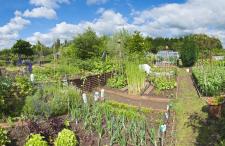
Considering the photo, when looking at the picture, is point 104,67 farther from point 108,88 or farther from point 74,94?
point 74,94

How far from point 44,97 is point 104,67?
10.4 meters

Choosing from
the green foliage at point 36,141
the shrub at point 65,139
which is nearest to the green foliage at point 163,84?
the shrub at point 65,139

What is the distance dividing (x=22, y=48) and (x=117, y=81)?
33793mm

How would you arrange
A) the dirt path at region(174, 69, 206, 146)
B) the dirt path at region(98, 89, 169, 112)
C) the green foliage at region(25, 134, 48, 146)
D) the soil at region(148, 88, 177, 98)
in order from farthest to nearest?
the soil at region(148, 88, 177, 98), the dirt path at region(98, 89, 169, 112), the dirt path at region(174, 69, 206, 146), the green foliage at region(25, 134, 48, 146)

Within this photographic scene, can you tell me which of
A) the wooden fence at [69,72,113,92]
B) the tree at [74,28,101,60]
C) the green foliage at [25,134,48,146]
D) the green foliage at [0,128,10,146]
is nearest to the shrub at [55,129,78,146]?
the green foliage at [25,134,48,146]

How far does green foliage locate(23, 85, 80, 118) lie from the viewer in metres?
8.45

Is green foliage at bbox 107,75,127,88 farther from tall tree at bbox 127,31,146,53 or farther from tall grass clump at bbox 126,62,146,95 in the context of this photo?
tall tree at bbox 127,31,146,53

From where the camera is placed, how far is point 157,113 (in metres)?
10.6

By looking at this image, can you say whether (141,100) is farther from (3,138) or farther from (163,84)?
(3,138)

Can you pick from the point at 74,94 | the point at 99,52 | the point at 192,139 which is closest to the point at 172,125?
the point at 192,139

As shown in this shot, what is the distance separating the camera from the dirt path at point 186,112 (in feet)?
26.9

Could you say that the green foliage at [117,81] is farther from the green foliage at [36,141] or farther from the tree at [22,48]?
the tree at [22,48]

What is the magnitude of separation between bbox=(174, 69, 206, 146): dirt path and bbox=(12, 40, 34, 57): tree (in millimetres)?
34652

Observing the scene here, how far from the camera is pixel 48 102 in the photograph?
873cm
